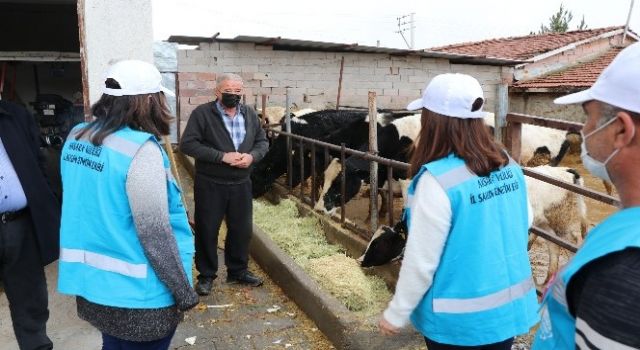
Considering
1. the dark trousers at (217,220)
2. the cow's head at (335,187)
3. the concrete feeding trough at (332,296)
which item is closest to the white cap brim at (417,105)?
the concrete feeding trough at (332,296)

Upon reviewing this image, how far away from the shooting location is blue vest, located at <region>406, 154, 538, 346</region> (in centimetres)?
178

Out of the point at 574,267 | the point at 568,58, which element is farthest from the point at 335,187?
the point at 568,58

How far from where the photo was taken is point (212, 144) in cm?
405

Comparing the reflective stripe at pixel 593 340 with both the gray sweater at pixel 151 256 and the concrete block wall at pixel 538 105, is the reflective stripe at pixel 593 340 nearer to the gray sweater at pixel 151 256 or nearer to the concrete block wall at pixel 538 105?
the gray sweater at pixel 151 256

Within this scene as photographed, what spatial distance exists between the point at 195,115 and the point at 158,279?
7.32 feet

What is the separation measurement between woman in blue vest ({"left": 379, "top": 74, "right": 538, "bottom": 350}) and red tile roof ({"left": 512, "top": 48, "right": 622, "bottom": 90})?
13651 millimetres

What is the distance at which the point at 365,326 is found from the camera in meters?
3.20

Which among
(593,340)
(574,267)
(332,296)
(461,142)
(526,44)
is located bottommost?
(332,296)

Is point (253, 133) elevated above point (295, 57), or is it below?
below

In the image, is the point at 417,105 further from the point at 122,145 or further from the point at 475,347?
the point at 122,145

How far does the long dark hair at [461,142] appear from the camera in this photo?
1.83 meters

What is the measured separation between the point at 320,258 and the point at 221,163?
1402mm

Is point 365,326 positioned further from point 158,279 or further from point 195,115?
point 195,115

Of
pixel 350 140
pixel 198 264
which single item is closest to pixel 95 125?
pixel 198 264
